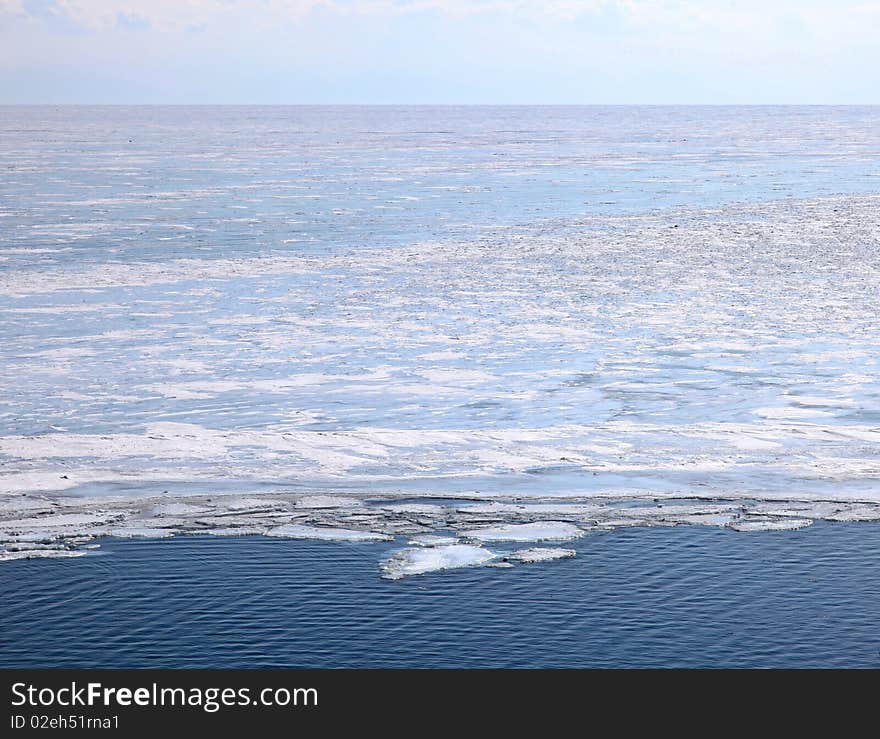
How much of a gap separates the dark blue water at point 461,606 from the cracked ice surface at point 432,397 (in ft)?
1.23

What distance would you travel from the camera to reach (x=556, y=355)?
1360cm

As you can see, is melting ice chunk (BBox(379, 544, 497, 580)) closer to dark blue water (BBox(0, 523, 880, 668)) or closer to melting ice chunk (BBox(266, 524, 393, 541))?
dark blue water (BBox(0, 523, 880, 668))

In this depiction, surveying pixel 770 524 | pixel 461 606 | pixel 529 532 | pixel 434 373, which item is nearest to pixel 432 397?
pixel 434 373

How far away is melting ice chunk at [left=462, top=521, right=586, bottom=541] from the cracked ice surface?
0.22 feet

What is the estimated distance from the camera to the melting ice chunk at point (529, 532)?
27.7ft

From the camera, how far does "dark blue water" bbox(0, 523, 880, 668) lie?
6891 mm

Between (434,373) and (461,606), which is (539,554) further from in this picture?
(434,373)

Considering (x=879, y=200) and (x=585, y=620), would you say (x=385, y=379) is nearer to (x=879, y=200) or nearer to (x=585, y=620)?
(x=585, y=620)

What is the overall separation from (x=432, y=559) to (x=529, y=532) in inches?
30.7

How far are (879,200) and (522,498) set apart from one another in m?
23.2

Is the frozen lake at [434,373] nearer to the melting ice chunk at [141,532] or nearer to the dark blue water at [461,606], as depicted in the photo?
the melting ice chunk at [141,532]

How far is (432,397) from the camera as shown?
39.0ft

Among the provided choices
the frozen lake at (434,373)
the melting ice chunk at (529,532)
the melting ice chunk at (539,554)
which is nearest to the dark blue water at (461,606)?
the melting ice chunk at (539,554)

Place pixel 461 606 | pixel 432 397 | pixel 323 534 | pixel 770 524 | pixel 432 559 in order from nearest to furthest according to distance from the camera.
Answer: pixel 461 606
pixel 432 559
pixel 323 534
pixel 770 524
pixel 432 397
